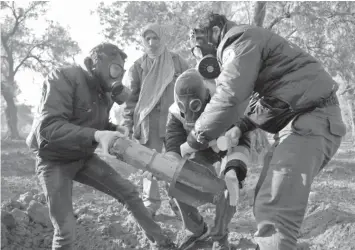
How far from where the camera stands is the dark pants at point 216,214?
3.05 m

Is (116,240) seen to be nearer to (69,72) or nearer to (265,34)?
(69,72)

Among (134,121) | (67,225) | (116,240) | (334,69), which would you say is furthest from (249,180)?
(334,69)

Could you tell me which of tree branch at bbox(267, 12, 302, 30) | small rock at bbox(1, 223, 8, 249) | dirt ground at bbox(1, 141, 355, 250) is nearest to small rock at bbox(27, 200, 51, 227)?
dirt ground at bbox(1, 141, 355, 250)

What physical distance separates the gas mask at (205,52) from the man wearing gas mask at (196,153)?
0.25 m

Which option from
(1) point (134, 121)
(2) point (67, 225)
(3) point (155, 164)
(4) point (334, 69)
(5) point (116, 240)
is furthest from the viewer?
(4) point (334, 69)

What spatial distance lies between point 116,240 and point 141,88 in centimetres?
192

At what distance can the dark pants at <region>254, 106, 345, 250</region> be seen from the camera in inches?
80.7

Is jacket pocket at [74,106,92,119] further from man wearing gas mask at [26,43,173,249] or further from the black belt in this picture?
the black belt

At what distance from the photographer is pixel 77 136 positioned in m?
2.82

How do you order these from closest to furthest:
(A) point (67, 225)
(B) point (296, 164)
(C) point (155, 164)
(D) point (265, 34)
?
(B) point (296, 164)
(D) point (265, 34)
(C) point (155, 164)
(A) point (67, 225)

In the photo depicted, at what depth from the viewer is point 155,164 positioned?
2490 millimetres

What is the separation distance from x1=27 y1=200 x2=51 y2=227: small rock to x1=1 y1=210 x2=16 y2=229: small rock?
300mm

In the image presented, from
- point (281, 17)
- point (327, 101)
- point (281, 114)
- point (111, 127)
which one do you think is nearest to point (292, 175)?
point (281, 114)

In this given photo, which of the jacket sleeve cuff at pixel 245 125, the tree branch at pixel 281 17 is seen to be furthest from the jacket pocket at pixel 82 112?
the tree branch at pixel 281 17
